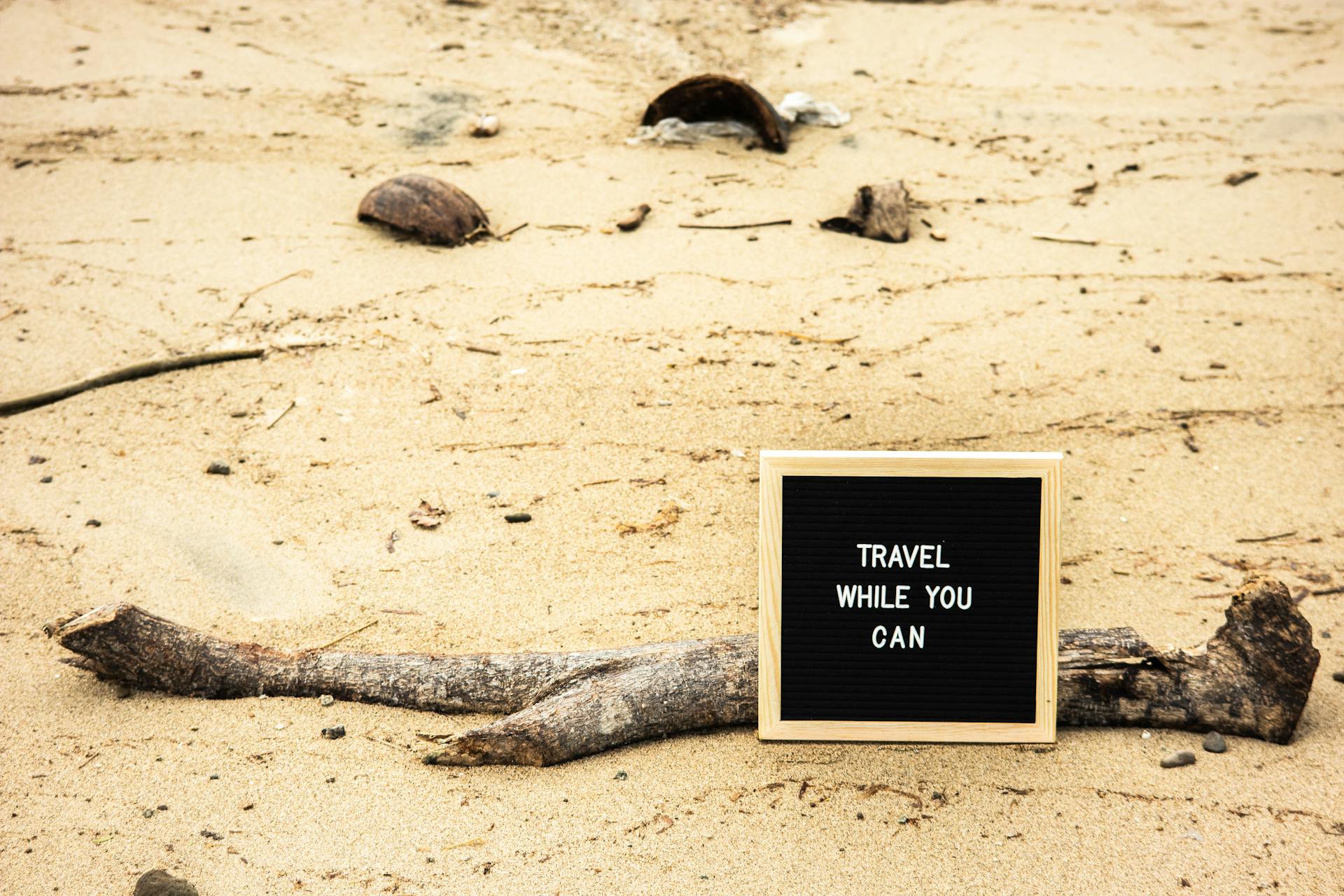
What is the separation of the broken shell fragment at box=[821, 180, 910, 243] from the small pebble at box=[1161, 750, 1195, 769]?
281cm

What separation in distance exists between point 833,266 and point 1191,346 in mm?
1444

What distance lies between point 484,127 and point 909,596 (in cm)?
393

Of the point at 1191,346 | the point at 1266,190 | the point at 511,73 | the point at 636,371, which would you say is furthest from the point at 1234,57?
the point at 636,371

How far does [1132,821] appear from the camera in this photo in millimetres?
1945

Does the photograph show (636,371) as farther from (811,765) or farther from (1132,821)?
(1132,821)

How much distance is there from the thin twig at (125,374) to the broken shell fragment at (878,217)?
2539 mm

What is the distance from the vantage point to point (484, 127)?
513 cm

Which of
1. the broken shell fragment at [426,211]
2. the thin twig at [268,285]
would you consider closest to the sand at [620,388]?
the thin twig at [268,285]

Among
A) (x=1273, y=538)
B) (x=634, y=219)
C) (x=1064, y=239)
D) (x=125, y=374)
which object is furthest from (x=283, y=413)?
(x=1064, y=239)

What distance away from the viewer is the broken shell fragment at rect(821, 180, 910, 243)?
4.41 m

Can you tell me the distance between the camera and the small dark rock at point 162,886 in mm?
1733

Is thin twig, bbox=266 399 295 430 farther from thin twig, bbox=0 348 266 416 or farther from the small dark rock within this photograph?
the small dark rock

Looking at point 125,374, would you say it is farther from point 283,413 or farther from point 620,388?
point 620,388

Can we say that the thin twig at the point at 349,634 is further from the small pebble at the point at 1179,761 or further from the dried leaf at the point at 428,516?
the small pebble at the point at 1179,761
